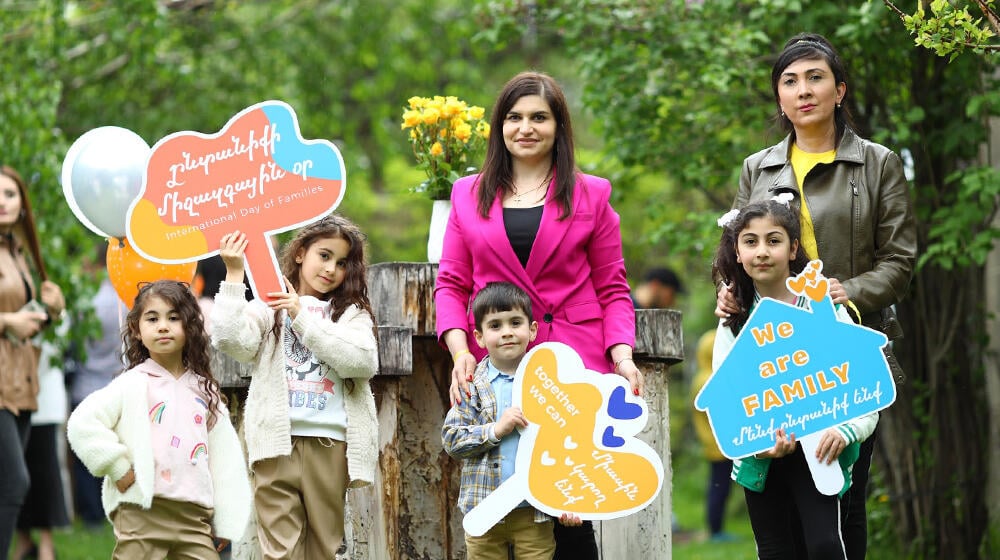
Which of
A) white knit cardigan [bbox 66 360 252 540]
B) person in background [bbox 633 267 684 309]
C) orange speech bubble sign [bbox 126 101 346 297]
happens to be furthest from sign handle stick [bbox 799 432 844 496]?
person in background [bbox 633 267 684 309]

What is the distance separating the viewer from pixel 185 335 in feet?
14.3

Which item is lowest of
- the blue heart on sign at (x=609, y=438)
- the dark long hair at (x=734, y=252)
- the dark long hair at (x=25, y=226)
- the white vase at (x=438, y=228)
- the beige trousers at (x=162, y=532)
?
the beige trousers at (x=162, y=532)

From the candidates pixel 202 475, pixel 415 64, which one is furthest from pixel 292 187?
pixel 415 64

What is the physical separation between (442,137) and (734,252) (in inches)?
64.4

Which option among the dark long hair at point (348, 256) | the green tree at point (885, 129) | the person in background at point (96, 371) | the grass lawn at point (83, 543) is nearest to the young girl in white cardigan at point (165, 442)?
the dark long hair at point (348, 256)

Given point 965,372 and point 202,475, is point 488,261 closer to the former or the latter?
point 202,475

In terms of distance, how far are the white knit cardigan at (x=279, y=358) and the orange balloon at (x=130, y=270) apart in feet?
2.77

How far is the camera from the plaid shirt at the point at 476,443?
4.14 metres

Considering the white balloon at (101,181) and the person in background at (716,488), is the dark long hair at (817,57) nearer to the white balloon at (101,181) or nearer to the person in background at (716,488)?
the white balloon at (101,181)

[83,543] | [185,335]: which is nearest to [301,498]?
[185,335]

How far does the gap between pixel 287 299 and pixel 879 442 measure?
3.83 m

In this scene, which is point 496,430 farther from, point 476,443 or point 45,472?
point 45,472

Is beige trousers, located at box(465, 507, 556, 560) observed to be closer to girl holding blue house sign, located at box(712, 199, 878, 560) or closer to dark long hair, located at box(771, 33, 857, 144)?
girl holding blue house sign, located at box(712, 199, 878, 560)

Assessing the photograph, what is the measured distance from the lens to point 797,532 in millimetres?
4230
